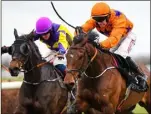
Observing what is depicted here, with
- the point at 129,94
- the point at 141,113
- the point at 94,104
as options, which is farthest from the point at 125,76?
the point at 141,113

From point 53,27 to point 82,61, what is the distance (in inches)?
71.3

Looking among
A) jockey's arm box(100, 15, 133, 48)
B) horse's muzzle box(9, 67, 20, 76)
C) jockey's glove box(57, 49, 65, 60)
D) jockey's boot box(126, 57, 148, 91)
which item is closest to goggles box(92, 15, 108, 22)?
jockey's arm box(100, 15, 133, 48)

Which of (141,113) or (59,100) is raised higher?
(59,100)

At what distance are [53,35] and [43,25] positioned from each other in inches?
14.5

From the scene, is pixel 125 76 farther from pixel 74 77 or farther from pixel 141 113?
pixel 141 113

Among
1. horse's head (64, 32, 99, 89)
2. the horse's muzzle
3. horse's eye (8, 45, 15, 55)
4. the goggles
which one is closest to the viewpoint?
horse's head (64, 32, 99, 89)

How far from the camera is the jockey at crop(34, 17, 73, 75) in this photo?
9422 mm

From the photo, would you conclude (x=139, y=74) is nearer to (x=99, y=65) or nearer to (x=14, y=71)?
(x=99, y=65)

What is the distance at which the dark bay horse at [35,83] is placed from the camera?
878 centimetres

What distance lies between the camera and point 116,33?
9.05 meters

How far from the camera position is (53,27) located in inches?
383

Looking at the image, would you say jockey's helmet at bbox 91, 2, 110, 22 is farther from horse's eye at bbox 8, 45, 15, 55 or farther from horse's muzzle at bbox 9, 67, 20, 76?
horse's muzzle at bbox 9, 67, 20, 76

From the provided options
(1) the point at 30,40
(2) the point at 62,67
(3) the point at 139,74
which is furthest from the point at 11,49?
(3) the point at 139,74

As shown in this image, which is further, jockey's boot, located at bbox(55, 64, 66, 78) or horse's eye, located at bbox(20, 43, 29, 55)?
jockey's boot, located at bbox(55, 64, 66, 78)
